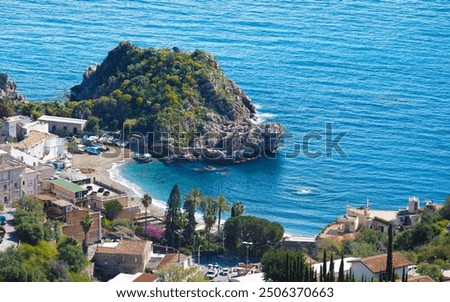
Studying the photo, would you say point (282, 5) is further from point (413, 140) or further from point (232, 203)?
point (232, 203)

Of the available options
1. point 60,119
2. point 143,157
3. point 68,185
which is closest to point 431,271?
point 68,185

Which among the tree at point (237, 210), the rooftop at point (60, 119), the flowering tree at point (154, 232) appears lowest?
the flowering tree at point (154, 232)

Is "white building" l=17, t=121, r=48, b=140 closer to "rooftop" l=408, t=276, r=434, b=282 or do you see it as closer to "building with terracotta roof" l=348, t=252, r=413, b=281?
"building with terracotta roof" l=348, t=252, r=413, b=281

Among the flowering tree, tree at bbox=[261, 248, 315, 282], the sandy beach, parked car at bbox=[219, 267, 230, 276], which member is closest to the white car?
parked car at bbox=[219, 267, 230, 276]

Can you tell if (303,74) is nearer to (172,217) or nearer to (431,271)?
(172,217)

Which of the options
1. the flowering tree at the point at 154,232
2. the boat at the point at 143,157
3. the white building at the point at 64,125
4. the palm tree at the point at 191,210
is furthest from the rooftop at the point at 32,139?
the palm tree at the point at 191,210

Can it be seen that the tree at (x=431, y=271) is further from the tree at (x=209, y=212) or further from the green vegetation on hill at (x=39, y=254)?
the tree at (x=209, y=212)

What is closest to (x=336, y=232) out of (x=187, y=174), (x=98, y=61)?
(x=187, y=174)
